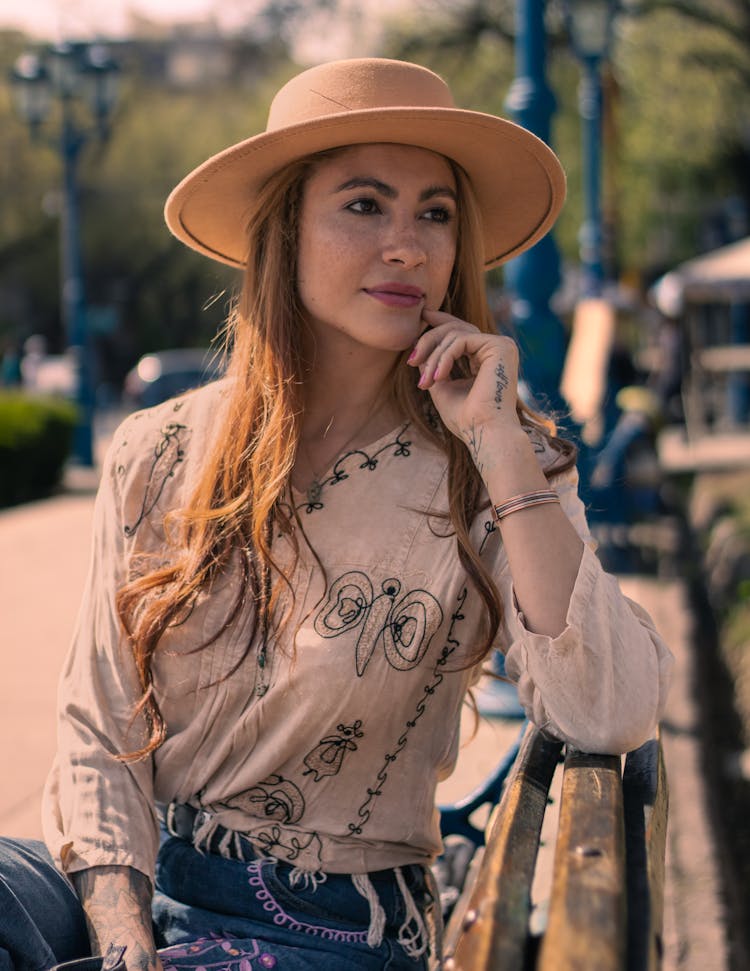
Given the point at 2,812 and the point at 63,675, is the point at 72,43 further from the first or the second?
the point at 63,675

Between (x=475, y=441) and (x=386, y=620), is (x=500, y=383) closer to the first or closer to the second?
(x=475, y=441)

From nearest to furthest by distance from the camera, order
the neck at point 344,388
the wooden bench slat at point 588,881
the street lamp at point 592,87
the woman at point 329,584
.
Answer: the wooden bench slat at point 588,881, the woman at point 329,584, the neck at point 344,388, the street lamp at point 592,87

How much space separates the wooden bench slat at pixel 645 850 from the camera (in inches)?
54.2

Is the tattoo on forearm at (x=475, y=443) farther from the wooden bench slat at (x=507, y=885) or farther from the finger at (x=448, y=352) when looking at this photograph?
the wooden bench slat at (x=507, y=885)

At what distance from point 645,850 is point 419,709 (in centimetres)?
61

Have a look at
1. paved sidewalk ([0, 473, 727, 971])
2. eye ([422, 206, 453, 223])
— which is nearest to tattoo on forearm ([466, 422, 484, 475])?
eye ([422, 206, 453, 223])

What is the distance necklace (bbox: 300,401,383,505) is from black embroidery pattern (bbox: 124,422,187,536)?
0.23 meters

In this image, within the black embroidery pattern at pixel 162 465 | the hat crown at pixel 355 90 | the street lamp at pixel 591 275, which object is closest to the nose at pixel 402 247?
the hat crown at pixel 355 90

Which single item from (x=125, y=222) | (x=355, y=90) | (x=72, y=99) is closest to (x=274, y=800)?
(x=355, y=90)

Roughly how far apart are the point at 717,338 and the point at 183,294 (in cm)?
1947

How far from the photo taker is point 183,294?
152 feet

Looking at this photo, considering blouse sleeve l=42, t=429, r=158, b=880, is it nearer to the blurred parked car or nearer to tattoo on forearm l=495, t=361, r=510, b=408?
tattoo on forearm l=495, t=361, r=510, b=408

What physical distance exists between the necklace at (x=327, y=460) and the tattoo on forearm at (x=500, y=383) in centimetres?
29

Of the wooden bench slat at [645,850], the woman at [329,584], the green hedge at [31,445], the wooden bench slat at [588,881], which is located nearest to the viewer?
the wooden bench slat at [588,881]
